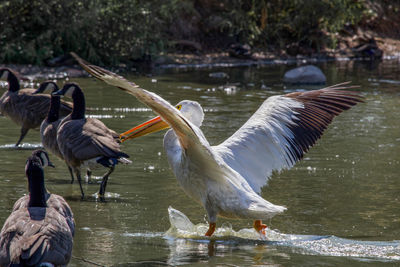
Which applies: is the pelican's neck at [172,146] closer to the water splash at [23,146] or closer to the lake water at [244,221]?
the lake water at [244,221]

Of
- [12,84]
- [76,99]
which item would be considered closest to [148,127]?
[76,99]

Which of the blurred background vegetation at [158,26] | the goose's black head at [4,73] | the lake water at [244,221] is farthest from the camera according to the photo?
the blurred background vegetation at [158,26]

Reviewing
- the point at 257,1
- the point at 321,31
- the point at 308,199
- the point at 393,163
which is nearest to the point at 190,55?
the point at 257,1

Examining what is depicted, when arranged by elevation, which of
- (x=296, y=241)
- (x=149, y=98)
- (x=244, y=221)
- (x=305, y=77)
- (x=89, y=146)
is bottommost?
(x=244, y=221)

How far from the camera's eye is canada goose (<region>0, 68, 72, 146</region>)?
10688mm

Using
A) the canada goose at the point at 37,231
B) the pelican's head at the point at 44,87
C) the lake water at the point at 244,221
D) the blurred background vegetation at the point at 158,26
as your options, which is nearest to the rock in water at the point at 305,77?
the lake water at the point at 244,221

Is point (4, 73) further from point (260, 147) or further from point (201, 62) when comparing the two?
point (201, 62)

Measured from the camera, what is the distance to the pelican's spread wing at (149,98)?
5.35m

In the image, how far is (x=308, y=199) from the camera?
7879 mm

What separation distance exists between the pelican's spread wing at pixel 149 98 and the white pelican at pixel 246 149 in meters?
0.02

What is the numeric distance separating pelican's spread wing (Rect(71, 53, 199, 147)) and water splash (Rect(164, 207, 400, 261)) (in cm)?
108

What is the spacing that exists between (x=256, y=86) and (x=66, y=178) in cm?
943

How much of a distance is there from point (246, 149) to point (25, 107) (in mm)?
5181

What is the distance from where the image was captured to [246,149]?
6.80m
